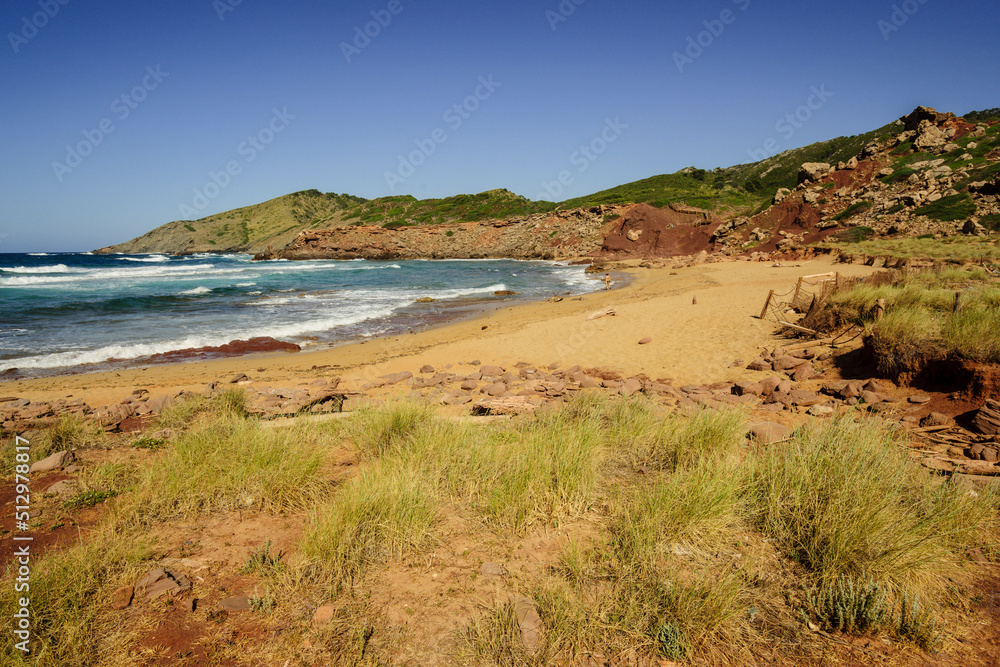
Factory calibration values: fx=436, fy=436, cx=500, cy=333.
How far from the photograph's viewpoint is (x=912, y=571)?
2.71 m

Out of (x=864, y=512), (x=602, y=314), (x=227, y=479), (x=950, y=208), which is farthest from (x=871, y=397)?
(x=950, y=208)

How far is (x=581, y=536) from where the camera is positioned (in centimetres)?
326

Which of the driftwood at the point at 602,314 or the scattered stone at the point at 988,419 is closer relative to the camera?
the scattered stone at the point at 988,419

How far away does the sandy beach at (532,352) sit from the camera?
9148 mm

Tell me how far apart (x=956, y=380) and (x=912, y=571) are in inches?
173

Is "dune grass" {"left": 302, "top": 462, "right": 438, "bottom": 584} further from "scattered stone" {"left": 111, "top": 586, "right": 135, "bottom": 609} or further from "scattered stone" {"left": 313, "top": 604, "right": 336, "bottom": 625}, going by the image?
"scattered stone" {"left": 111, "top": 586, "right": 135, "bottom": 609}

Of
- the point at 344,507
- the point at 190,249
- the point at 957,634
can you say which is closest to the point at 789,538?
the point at 957,634

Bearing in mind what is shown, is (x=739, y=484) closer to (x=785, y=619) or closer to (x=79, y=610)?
(x=785, y=619)

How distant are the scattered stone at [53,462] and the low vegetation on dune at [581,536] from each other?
2.50ft

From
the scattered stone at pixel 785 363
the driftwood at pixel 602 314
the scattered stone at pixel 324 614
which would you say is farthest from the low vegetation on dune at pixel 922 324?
the scattered stone at pixel 324 614

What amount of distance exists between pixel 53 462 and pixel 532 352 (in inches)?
341

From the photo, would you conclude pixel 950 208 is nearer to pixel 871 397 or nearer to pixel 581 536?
pixel 871 397

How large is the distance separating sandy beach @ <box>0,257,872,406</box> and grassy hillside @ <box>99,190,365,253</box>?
113 m

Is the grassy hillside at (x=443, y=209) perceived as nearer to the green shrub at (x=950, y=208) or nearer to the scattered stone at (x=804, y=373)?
the green shrub at (x=950, y=208)
